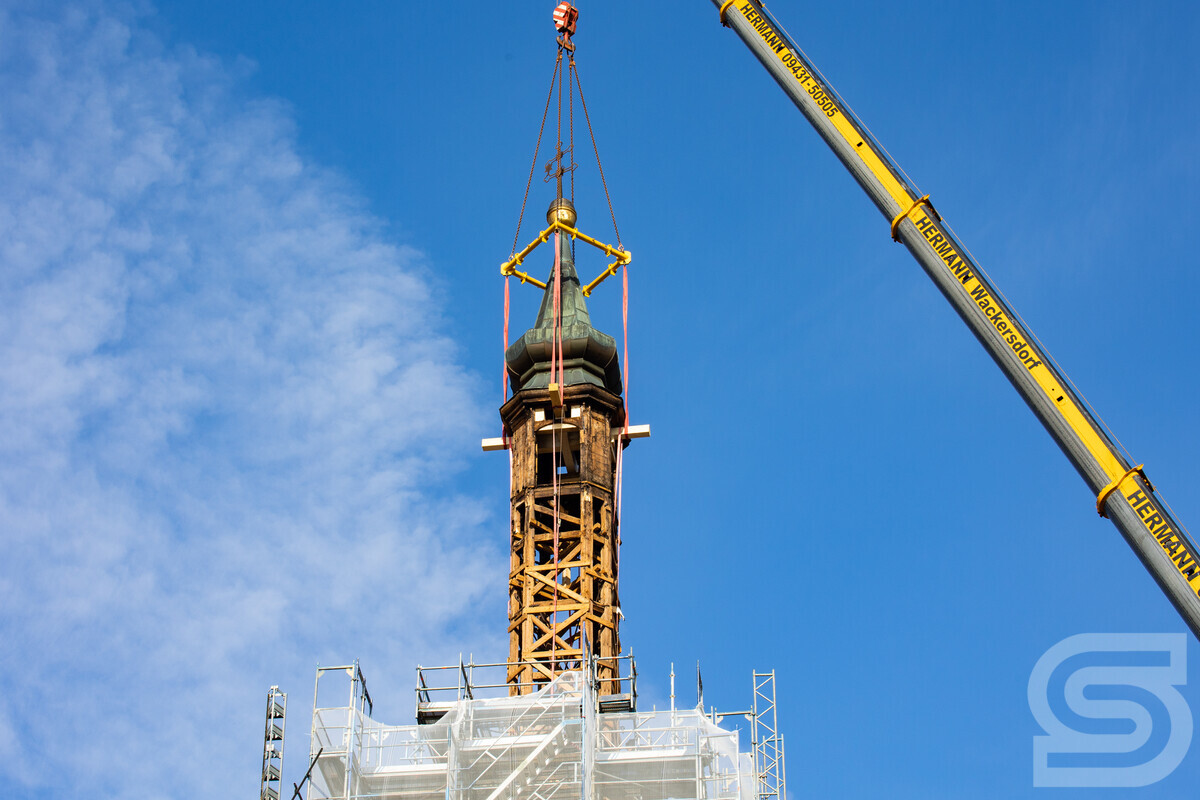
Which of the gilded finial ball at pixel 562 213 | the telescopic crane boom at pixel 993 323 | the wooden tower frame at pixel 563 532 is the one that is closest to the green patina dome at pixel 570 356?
the wooden tower frame at pixel 563 532

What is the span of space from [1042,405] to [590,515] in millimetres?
15726

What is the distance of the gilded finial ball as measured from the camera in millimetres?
66000

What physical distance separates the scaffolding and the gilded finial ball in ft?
63.4

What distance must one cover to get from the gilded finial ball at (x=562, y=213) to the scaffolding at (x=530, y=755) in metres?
19.3

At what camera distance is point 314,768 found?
166 feet

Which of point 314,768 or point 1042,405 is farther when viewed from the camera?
point 314,768

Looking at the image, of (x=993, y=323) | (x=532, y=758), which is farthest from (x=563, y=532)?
(x=993, y=323)

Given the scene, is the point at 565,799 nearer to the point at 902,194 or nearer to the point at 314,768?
the point at 314,768

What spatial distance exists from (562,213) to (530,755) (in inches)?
869

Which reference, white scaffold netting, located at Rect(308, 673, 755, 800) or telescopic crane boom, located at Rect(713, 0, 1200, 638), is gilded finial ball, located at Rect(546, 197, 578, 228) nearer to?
telescopic crane boom, located at Rect(713, 0, 1200, 638)

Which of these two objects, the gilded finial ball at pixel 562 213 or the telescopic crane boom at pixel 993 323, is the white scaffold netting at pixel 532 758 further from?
the gilded finial ball at pixel 562 213

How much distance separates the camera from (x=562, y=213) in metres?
66.1

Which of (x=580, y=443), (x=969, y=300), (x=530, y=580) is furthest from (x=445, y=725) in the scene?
(x=969, y=300)

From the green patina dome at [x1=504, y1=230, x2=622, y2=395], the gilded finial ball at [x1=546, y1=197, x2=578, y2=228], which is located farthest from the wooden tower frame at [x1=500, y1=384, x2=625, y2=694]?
the gilded finial ball at [x1=546, y1=197, x2=578, y2=228]
